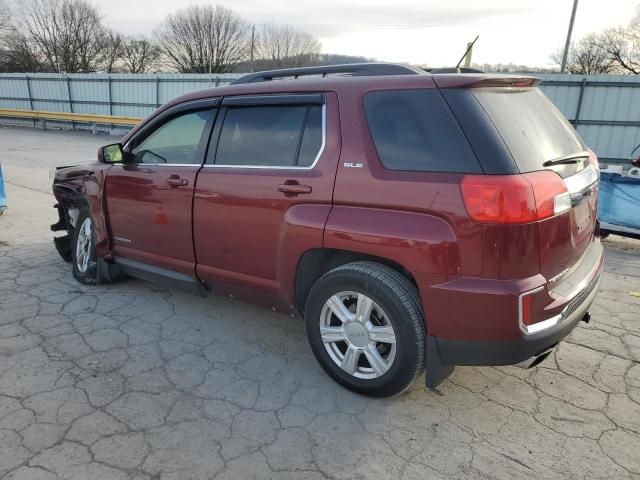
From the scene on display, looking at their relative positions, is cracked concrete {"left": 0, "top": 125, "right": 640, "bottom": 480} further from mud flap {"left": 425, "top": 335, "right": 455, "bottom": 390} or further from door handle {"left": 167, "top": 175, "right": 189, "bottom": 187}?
door handle {"left": 167, "top": 175, "right": 189, "bottom": 187}

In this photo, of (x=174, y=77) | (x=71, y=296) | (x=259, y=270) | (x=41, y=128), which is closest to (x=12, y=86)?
(x=41, y=128)

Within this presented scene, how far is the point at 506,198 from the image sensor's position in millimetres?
2195

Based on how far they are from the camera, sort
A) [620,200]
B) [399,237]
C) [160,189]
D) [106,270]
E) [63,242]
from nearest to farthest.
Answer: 1. [399,237]
2. [160,189]
3. [106,270]
4. [63,242]
5. [620,200]

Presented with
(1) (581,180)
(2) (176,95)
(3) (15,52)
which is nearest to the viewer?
(1) (581,180)

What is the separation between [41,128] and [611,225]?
27.3 m

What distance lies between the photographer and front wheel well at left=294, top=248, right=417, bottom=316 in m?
2.82

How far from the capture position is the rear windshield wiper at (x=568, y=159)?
2469 millimetres

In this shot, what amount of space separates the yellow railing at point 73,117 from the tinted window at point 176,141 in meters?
18.6

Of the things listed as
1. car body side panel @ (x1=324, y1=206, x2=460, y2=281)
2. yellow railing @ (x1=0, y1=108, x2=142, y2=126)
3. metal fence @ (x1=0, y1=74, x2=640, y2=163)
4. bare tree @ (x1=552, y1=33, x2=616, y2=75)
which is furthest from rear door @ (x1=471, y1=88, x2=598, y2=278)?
bare tree @ (x1=552, y1=33, x2=616, y2=75)

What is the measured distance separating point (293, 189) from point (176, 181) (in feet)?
3.72

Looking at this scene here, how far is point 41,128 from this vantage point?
25172 mm

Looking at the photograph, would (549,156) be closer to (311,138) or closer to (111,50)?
(311,138)

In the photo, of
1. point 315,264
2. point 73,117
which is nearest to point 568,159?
point 315,264

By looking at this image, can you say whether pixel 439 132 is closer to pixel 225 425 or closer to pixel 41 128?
pixel 225 425
